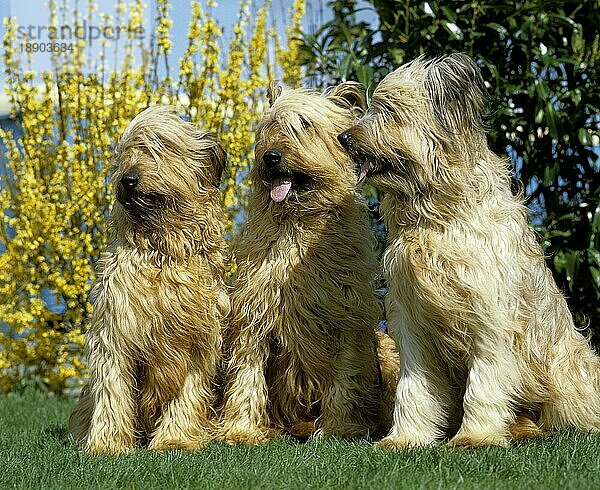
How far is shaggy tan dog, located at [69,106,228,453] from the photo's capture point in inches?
177

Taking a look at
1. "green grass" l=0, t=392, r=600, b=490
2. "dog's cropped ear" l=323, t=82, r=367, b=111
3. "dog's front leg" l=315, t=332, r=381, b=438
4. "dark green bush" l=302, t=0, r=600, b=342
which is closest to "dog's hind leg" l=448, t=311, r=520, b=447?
"green grass" l=0, t=392, r=600, b=490

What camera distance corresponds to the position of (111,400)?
4.52 m

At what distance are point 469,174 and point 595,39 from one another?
266cm

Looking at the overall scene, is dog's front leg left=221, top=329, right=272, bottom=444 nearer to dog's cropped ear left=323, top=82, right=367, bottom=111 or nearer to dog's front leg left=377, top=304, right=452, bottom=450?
dog's front leg left=377, top=304, right=452, bottom=450

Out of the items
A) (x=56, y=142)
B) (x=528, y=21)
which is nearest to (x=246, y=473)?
(x=528, y=21)

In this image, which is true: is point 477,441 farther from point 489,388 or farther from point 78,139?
point 78,139

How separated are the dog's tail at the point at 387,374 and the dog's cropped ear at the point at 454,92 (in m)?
1.39

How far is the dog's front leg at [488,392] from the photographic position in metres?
4.07

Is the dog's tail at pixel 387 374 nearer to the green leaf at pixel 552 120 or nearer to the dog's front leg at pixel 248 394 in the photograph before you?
the dog's front leg at pixel 248 394

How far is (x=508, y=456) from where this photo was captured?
3906mm

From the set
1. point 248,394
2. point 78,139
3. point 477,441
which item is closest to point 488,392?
point 477,441

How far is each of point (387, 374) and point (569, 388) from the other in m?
1.11

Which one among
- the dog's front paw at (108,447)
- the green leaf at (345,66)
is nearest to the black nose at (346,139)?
the dog's front paw at (108,447)

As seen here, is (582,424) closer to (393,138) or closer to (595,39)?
(393,138)
